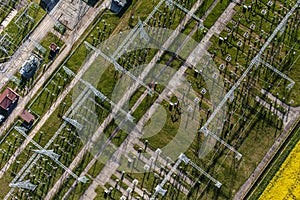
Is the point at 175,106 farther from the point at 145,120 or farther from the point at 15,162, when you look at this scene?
the point at 15,162

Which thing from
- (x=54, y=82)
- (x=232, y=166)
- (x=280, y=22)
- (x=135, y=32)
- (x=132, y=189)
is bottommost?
(x=132, y=189)

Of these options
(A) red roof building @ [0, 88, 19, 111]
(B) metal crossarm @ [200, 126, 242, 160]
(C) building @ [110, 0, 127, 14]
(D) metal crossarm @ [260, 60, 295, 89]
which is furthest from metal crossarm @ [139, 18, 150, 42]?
(A) red roof building @ [0, 88, 19, 111]

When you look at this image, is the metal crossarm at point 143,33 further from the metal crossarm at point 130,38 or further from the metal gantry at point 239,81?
the metal gantry at point 239,81

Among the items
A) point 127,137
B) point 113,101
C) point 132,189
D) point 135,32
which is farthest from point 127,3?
point 132,189

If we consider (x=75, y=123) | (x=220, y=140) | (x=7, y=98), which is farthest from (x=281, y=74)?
(x=7, y=98)

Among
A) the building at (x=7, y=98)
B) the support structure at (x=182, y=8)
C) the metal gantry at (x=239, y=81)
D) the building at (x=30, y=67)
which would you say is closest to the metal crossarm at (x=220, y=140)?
the metal gantry at (x=239, y=81)

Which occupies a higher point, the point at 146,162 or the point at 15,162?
the point at 146,162

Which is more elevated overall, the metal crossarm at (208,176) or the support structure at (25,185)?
the metal crossarm at (208,176)
